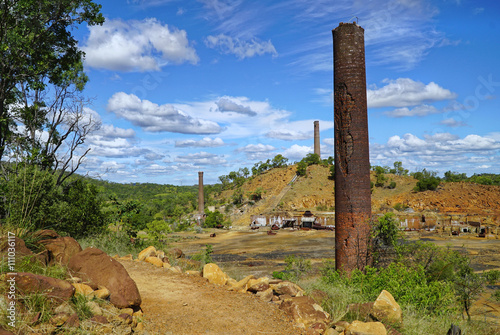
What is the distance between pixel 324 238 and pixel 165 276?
22708 mm

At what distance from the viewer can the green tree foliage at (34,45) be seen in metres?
11.9

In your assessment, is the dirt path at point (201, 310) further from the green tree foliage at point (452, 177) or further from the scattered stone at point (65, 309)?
Result: the green tree foliage at point (452, 177)

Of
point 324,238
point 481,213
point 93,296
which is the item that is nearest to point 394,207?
point 481,213

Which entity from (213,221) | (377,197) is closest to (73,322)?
(213,221)

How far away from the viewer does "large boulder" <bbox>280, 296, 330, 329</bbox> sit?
5.68m

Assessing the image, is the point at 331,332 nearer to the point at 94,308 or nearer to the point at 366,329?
the point at 366,329

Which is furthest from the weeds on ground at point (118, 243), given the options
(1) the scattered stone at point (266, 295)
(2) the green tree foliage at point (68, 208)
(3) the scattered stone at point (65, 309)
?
(3) the scattered stone at point (65, 309)

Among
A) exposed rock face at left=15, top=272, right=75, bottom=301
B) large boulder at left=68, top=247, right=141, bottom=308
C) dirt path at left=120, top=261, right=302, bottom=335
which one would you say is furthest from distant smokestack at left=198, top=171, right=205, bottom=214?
exposed rock face at left=15, top=272, right=75, bottom=301

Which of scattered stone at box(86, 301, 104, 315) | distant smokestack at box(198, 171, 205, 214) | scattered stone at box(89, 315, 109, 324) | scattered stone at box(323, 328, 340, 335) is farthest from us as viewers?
distant smokestack at box(198, 171, 205, 214)

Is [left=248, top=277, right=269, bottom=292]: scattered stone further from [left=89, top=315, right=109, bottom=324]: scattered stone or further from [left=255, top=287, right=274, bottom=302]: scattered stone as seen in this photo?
[left=89, top=315, right=109, bottom=324]: scattered stone

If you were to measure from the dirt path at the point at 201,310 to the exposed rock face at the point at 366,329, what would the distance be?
2.68 ft

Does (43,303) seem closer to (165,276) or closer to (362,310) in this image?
(165,276)

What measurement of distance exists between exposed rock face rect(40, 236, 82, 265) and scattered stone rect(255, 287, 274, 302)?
140 inches

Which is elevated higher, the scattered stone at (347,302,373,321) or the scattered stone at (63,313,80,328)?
the scattered stone at (63,313,80,328)
